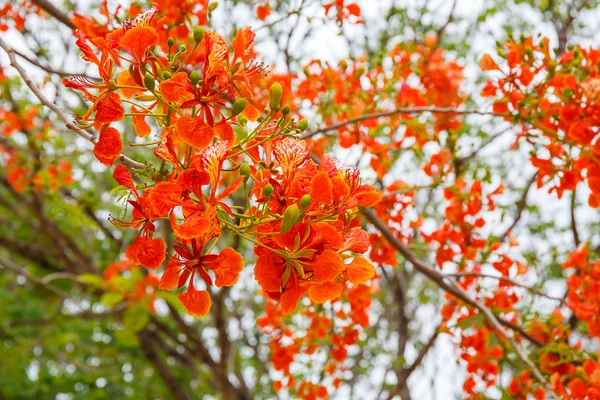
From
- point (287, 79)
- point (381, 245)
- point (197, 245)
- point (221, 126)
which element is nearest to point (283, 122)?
point (221, 126)

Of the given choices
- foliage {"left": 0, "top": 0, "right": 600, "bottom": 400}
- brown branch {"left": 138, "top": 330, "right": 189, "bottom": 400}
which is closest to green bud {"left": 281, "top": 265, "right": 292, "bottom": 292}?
foliage {"left": 0, "top": 0, "right": 600, "bottom": 400}

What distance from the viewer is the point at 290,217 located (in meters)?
1.14

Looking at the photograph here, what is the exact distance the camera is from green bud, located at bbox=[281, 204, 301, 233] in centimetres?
114

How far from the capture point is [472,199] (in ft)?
10.2

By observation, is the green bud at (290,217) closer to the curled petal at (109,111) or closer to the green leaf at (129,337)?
the curled petal at (109,111)

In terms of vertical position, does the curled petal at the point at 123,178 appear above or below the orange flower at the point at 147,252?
above

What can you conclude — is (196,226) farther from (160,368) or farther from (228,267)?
(160,368)

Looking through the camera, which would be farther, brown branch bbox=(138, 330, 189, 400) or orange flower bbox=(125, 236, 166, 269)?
brown branch bbox=(138, 330, 189, 400)

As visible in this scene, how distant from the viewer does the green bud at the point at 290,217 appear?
114 cm

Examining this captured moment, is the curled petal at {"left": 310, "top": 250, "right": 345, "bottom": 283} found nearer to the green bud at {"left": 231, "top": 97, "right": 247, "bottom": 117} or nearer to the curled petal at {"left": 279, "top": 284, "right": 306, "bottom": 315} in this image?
the curled petal at {"left": 279, "top": 284, "right": 306, "bottom": 315}

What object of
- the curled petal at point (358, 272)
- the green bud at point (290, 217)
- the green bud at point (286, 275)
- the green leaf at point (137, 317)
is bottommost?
the green bud at point (286, 275)

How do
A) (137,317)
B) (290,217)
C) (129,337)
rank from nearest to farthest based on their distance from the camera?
(290,217) → (137,317) → (129,337)

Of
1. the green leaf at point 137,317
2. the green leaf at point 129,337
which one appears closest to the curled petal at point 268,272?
the green leaf at point 137,317

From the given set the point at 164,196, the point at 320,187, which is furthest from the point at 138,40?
the point at 320,187
